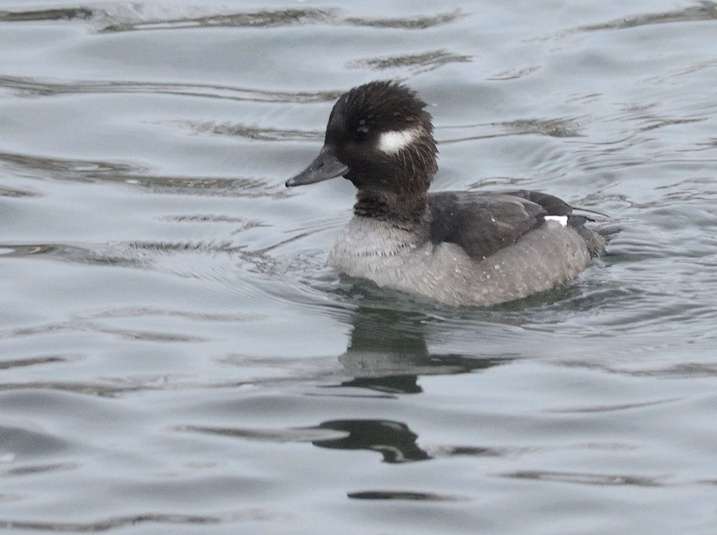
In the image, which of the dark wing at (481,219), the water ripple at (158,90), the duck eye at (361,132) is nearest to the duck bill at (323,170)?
the duck eye at (361,132)

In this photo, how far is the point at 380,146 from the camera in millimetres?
12445

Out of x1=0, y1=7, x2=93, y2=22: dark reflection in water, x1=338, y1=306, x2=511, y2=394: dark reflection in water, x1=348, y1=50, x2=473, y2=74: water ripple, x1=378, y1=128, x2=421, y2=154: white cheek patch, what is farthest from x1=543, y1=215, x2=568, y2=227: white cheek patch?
x1=0, y1=7, x2=93, y2=22: dark reflection in water

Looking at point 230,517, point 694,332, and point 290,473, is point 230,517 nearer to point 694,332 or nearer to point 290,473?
point 290,473

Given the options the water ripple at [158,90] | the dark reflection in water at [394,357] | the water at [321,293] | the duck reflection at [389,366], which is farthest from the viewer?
the water ripple at [158,90]

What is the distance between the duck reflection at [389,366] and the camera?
32.3 ft

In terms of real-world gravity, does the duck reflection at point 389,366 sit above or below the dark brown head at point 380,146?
below

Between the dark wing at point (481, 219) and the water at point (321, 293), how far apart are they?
50cm

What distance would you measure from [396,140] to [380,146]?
12 cm

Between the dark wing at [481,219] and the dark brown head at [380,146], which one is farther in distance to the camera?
the dark wing at [481,219]

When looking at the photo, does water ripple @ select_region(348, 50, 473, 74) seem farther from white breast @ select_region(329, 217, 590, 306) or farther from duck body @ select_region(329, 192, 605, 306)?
white breast @ select_region(329, 217, 590, 306)

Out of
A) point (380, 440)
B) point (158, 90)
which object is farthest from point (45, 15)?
point (380, 440)

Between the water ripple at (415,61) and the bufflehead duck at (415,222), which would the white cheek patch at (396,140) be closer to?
the bufflehead duck at (415,222)

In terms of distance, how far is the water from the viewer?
9289 millimetres

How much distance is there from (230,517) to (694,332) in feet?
13.0
